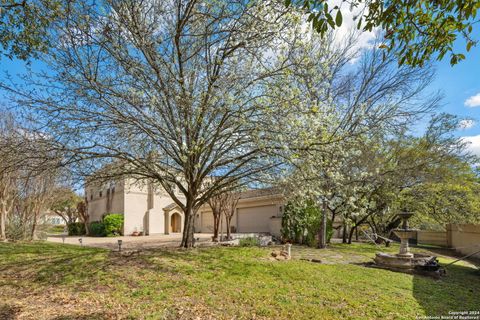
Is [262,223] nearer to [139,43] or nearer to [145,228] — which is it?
[145,228]

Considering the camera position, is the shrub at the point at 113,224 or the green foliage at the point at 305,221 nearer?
the green foliage at the point at 305,221

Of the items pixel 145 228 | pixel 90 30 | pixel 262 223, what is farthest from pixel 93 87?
pixel 145 228

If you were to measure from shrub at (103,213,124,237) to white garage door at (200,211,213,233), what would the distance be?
885 cm

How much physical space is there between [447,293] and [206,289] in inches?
229

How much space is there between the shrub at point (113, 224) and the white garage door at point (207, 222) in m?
8.85

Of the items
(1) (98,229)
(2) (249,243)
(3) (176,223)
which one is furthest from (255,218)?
(1) (98,229)

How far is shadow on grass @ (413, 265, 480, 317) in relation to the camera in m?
6.23

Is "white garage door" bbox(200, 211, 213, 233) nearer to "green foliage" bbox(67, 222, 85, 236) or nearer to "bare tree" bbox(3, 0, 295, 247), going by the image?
"green foliage" bbox(67, 222, 85, 236)

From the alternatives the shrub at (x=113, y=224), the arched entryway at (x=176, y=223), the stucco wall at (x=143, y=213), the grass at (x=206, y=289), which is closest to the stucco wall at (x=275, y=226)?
the stucco wall at (x=143, y=213)

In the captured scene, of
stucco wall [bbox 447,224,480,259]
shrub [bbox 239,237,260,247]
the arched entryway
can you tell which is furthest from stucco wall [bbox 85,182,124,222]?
stucco wall [bbox 447,224,480,259]

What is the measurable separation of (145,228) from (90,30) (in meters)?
23.1

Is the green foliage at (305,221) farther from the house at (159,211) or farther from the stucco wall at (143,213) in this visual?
the stucco wall at (143,213)

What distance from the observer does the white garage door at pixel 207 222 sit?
105 feet

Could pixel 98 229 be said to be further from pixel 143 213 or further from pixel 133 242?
pixel 133 242
